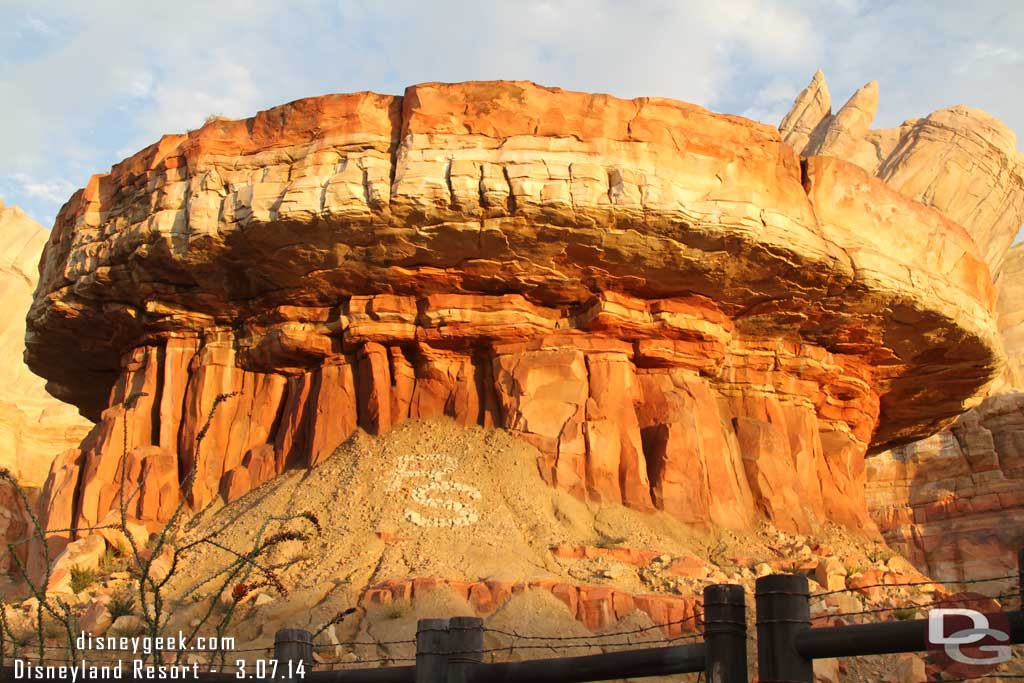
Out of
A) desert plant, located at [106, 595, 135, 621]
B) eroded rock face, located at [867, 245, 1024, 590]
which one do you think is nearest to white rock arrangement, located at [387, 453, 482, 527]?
desert plant, located at [106, 595, 135, 621]

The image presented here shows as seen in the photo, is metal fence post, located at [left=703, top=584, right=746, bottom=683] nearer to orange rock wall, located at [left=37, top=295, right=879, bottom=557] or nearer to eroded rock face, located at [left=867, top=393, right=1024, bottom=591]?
orange rock wall, located at [left=37, top=295, right=879, bottom=557]

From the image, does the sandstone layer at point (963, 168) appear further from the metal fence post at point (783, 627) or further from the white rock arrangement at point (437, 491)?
the metal fence post at point (783, 627)

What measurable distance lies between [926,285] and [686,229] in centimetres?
455

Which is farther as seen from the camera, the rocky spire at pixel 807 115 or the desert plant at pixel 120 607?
the rocky spire at pixel 807 115

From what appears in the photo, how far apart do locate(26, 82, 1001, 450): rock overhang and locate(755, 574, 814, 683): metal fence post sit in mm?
10241

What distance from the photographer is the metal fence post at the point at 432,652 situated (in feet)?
22.3

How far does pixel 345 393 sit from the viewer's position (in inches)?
706

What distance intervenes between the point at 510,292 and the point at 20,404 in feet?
114

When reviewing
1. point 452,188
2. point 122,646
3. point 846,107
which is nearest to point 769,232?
point 452,188

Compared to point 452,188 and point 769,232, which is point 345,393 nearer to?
point 452,188

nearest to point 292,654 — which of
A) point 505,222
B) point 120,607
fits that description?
point 120,607

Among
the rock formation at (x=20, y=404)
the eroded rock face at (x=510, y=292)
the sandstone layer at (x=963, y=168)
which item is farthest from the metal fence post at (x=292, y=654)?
the sandstone layer at (x=963, y=168)

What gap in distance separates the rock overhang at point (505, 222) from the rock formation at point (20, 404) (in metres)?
8.44

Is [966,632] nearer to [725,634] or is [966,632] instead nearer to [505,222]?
[725,634]
